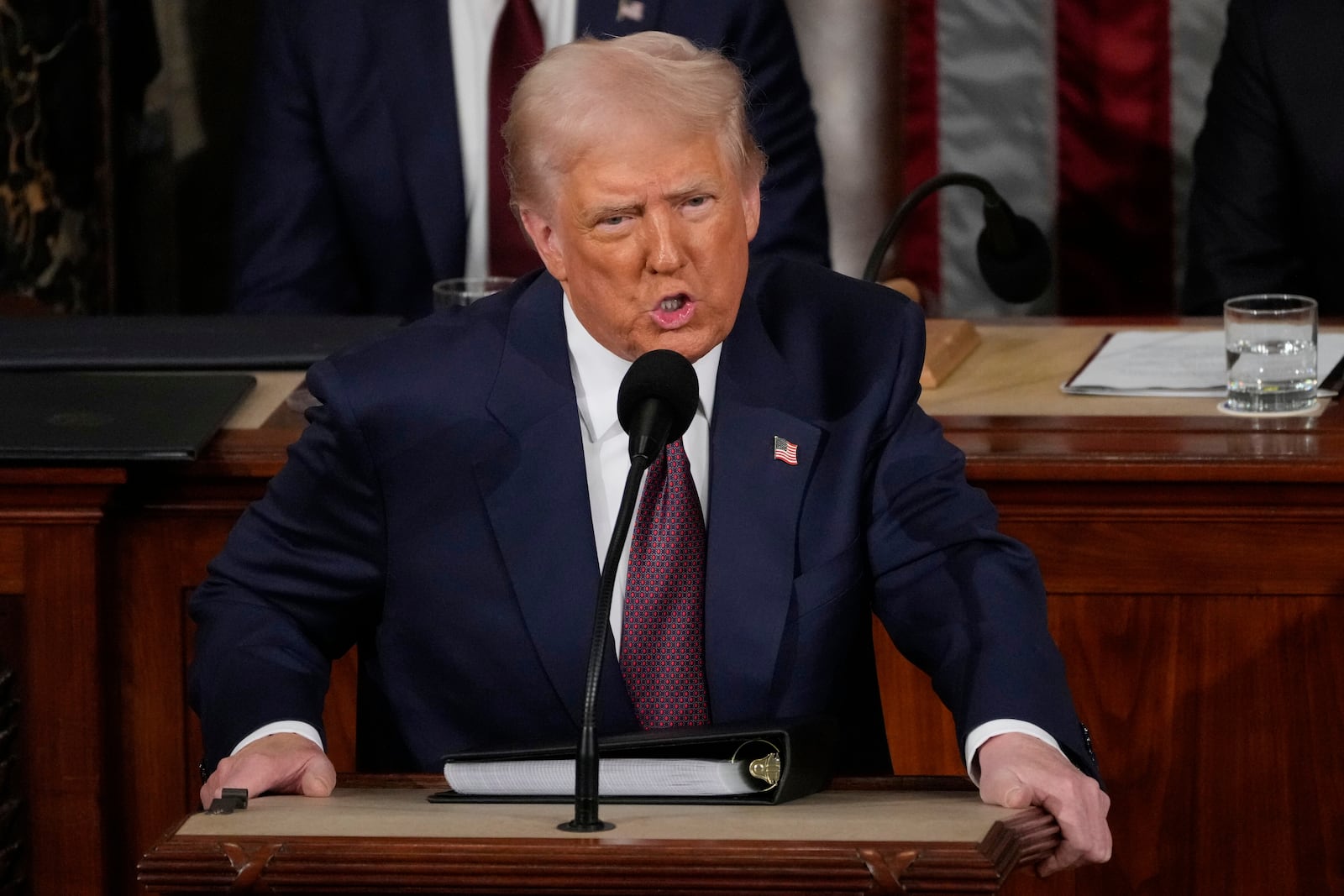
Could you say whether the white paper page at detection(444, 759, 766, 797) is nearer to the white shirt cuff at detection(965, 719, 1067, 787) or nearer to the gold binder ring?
the gold binder ring

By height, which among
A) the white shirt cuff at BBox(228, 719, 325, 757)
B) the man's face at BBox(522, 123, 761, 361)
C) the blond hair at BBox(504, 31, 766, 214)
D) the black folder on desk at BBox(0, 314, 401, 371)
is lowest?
the white shirt cuff at BBox(228, 719, 325, 757)

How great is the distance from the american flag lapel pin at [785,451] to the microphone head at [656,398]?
1.28 ft

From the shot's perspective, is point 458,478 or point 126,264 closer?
point 458,478

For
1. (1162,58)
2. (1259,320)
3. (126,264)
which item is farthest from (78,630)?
(1162,58)

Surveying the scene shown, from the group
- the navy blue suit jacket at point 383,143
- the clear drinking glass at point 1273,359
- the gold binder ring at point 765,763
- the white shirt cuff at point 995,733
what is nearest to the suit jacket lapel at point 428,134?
the navy blue suit jacket at point 383,143

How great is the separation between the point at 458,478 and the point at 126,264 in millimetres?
2415

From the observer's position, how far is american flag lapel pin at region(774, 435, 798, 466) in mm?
1861

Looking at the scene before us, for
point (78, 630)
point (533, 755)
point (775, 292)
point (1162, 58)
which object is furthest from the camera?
point (1162, 58)

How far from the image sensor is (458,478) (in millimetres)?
1887

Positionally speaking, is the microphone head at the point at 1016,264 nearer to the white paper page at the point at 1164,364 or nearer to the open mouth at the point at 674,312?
the white paper page at the point at 1164,364

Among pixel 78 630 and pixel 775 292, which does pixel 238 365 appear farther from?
pixel 775 292

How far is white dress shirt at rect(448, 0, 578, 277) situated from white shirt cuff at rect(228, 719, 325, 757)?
1775mm

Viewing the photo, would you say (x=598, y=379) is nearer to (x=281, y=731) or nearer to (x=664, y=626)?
(x=664, y=626)

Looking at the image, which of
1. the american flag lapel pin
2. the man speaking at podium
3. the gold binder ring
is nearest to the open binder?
the gold binder ring
